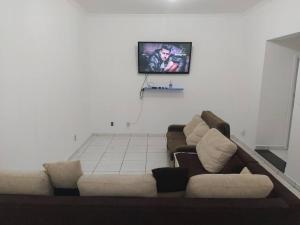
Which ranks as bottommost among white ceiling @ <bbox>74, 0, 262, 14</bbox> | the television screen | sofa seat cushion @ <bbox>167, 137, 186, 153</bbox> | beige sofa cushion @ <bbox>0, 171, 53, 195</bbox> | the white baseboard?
the white baseboard

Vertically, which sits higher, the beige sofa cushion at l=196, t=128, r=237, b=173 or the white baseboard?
the beige sofa cushion at l=196, t=128, r=237, b=173

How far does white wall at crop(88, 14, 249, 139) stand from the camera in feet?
17.3

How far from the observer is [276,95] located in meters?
4.44

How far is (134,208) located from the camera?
1.50 m

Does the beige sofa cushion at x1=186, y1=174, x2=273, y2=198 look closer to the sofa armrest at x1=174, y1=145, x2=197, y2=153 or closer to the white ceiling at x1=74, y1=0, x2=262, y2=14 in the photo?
the sofa armrest at x1=174, y1=145, x2=197, y2=153

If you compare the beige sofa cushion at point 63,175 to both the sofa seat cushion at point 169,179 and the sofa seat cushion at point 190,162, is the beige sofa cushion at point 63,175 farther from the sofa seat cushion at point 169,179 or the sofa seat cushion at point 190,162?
the sofa seat cushion at point 190,162

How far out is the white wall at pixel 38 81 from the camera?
96.2 inches

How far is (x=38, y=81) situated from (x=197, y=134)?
2342mm

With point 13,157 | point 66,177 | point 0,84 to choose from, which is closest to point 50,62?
point 0,84

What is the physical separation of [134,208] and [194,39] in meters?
4.56

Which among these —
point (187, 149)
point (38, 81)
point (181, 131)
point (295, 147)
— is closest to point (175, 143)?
point (187, 149)

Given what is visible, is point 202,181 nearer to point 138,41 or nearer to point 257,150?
point 257,150

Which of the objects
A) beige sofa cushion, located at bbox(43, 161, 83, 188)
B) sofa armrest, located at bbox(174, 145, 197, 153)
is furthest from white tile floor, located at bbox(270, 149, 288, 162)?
beige sofa cushion, located at bbox(43, 161, 83, 188)

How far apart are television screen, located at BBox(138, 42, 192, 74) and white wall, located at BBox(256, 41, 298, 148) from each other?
1.67m
